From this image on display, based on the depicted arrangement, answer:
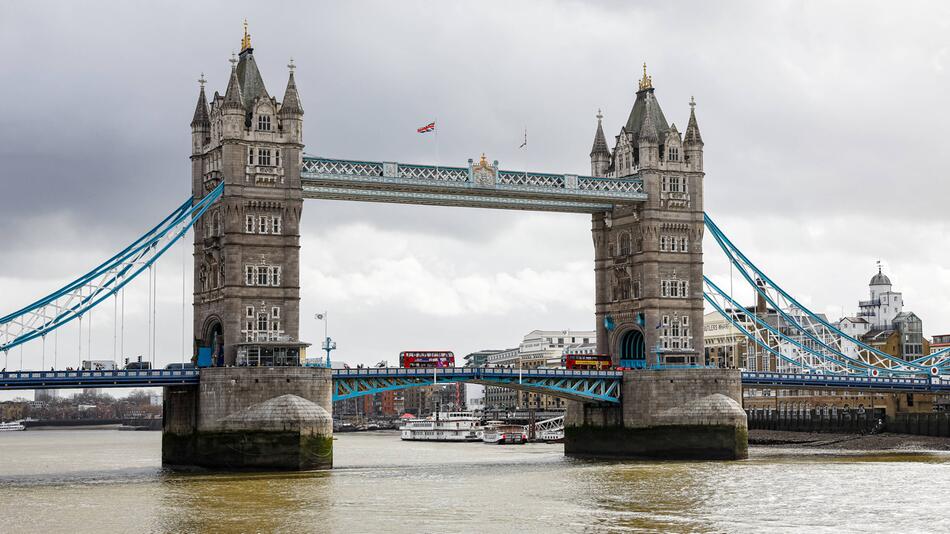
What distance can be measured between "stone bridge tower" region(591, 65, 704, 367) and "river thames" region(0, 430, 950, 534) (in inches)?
576

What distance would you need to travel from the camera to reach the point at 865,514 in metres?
63.0

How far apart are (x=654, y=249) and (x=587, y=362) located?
10.5 meters

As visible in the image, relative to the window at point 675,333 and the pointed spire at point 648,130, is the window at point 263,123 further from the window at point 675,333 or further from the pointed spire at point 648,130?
the window at point 675,333

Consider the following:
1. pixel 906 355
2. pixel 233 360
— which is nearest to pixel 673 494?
pixel 233 360

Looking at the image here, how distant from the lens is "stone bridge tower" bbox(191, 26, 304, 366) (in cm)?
9500

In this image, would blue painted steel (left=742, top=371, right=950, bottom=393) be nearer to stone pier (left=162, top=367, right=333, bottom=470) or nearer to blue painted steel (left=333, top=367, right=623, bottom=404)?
blue painted steel (left=333, top=367, right=623, bottom=404)

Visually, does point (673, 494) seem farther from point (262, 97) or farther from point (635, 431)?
point (262, 97)

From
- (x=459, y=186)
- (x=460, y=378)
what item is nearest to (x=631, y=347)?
(x=460, y=378)

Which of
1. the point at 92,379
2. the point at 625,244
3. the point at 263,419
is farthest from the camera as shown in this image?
the point at 625,244

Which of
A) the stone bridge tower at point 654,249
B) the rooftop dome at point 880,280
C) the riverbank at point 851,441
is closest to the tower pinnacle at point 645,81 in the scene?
the stone bridge tower at point 654,249

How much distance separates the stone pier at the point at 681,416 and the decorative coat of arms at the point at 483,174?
18.7 metres

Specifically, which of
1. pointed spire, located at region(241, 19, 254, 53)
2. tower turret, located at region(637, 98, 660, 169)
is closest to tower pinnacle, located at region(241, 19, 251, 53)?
pointed spire, located at region(241, 19, 254, 53)

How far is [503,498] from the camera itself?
70875 millimetres

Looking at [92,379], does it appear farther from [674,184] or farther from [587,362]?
[674,184]
